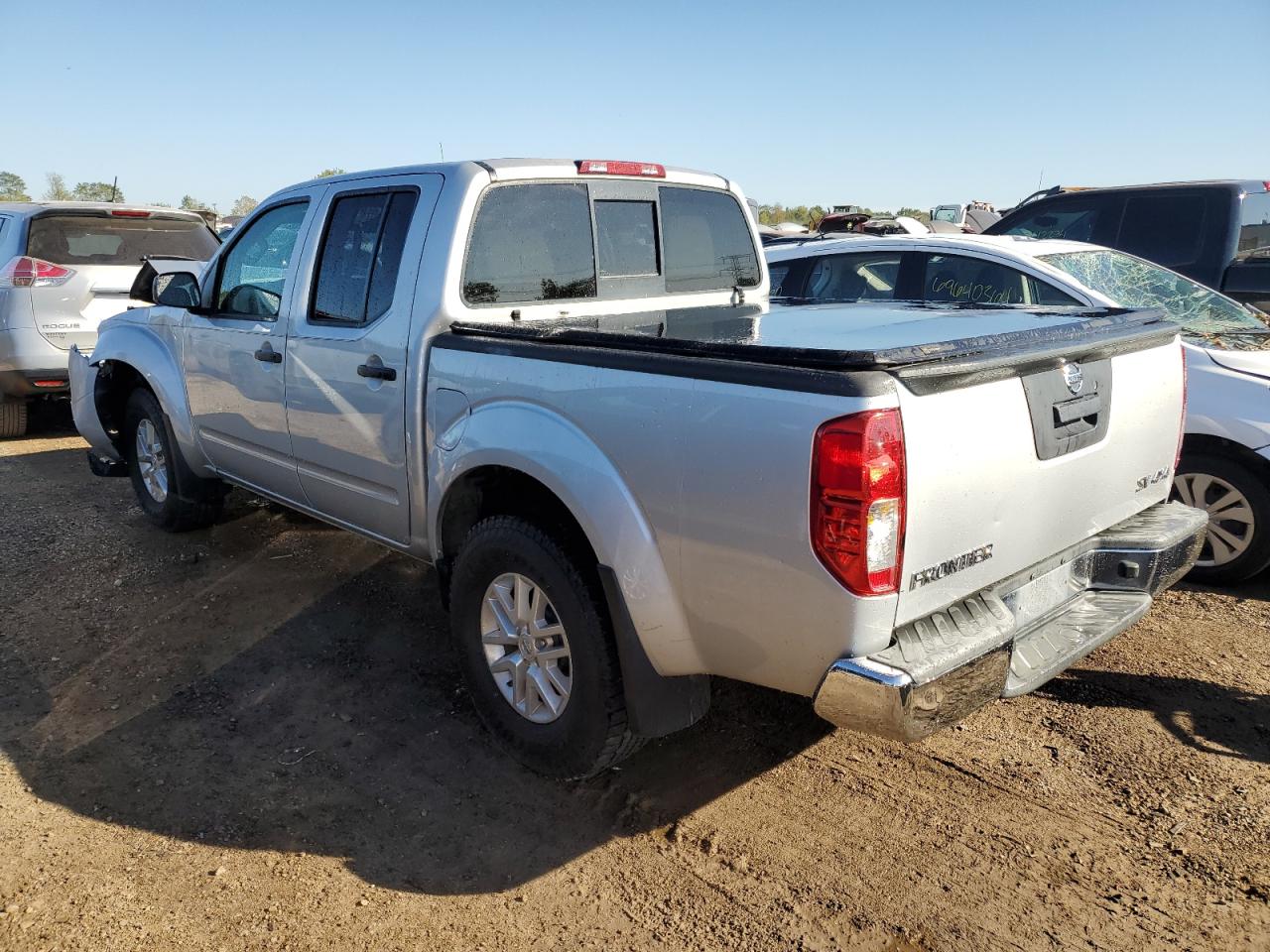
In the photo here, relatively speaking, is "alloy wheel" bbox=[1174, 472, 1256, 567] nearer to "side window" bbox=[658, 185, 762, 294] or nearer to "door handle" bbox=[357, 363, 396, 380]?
"side window" bbox=[658, 185, 762, 294]

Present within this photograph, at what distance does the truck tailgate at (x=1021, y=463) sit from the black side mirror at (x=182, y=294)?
3886 mm

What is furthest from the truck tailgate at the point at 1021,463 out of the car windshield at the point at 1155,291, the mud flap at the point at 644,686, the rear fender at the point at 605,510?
the car windshield at the point at 1155,291

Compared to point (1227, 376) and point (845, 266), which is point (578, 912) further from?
point (845, 266)

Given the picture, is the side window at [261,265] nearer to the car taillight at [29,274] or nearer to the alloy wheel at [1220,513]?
the car taillight at [29,274]

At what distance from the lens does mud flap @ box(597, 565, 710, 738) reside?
2.77 meters

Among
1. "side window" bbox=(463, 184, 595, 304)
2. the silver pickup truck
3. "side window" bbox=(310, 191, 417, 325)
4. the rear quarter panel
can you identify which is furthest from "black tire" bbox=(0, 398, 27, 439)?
the rear quarter panel

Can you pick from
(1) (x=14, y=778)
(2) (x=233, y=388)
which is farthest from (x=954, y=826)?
(2) (x=233, y=388)

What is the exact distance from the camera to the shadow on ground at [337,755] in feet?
9.53

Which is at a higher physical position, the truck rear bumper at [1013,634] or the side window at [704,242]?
the side window at [704,242]

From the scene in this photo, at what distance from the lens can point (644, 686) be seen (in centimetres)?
279

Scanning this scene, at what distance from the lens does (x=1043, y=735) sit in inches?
132

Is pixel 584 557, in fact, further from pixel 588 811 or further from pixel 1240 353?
pixel 1240 353

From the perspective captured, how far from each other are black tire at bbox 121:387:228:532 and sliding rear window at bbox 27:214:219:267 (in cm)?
281

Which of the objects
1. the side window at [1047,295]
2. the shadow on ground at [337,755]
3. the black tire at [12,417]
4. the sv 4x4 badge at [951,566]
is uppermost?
the side window at [1047,295]
